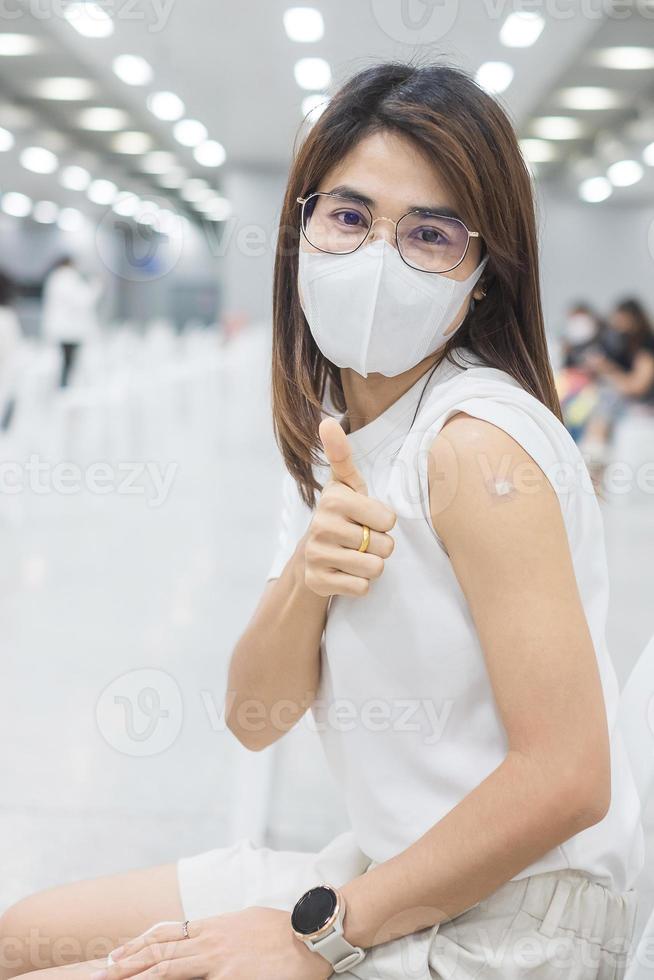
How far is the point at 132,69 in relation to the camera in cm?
823

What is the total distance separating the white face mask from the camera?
86 centimetres

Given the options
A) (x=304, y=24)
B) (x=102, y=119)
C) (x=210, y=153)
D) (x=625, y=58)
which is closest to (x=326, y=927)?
(x=304, y=24)

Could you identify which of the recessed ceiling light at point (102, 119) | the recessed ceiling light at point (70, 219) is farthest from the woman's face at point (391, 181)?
the recessed ceiling light at point (70, 219)

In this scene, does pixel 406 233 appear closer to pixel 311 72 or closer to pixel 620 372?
pixel 311 72

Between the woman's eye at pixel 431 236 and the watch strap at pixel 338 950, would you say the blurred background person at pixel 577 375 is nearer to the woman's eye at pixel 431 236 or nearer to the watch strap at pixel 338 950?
the woman's eye at pixel 431 236

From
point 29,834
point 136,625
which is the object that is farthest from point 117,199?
point 29,834

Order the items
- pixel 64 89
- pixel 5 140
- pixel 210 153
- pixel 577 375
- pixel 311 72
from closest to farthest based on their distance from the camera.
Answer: pixel 311 72 → pixel 577 375 → pixel 64 89 → pixel 5 140 → pixel 210 153

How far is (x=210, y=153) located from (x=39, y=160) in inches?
108

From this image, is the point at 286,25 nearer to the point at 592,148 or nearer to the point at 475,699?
the point at 475,699

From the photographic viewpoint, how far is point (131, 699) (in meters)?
2.49

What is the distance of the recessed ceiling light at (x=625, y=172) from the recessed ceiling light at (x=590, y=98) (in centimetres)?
348

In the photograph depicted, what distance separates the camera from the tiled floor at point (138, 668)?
6.12 ft

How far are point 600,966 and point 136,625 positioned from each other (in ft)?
8.02

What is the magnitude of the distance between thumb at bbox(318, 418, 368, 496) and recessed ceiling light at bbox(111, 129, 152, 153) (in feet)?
42.9
